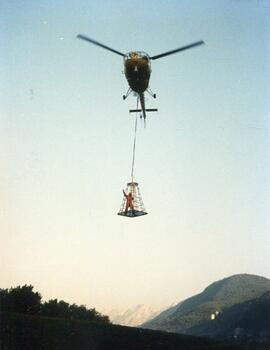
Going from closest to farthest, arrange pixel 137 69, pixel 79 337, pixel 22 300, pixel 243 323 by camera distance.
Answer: pixel 137 69 → pixel 79 337 → pixel 22 300 → pixel 243 323

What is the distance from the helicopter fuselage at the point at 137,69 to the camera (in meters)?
21.2

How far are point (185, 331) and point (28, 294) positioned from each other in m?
132

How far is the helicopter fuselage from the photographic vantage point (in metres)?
21.2

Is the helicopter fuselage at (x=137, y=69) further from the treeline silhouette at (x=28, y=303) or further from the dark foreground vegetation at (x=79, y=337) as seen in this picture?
the treeline silhouette at (x=28, y=303)

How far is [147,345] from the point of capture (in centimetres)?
2612

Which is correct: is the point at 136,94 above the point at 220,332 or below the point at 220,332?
above

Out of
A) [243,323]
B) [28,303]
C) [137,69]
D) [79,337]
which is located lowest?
[243,323]

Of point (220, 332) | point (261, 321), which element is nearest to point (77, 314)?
point (261, 321)

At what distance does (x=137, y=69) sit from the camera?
21141 mm

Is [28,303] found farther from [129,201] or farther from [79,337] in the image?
[129,201]

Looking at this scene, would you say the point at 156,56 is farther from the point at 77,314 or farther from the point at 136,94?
the point at 77,314

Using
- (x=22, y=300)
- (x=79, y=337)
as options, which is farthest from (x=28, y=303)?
(x=79, y=337)

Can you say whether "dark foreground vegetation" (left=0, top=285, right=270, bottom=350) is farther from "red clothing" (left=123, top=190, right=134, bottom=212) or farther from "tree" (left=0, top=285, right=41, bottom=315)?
"tree" (left=0, top=285, right=41, bottom=315)

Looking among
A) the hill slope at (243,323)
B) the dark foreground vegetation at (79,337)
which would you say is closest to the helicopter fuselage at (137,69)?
the dark foreground vegetation at (79,337)
